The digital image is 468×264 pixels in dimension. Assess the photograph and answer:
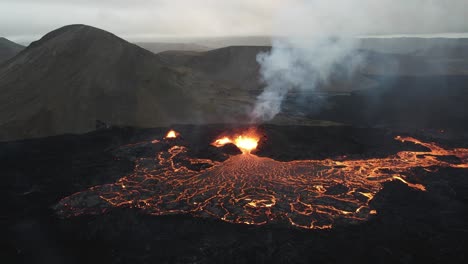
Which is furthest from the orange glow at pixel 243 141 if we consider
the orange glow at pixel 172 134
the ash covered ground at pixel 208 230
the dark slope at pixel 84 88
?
the dark slope at pixel 84 88

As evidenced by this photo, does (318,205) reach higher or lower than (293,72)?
lower

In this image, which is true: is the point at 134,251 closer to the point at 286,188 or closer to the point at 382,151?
the point at 286,188

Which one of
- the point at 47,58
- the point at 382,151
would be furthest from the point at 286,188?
the point at 47,58

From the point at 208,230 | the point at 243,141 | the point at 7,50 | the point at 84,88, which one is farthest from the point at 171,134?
the point at 7,50

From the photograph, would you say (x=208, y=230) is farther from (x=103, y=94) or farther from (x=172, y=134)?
(x=103, y=94)

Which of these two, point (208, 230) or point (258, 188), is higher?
point (258, 188)

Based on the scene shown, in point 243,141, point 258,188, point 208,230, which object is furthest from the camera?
point 243,141
